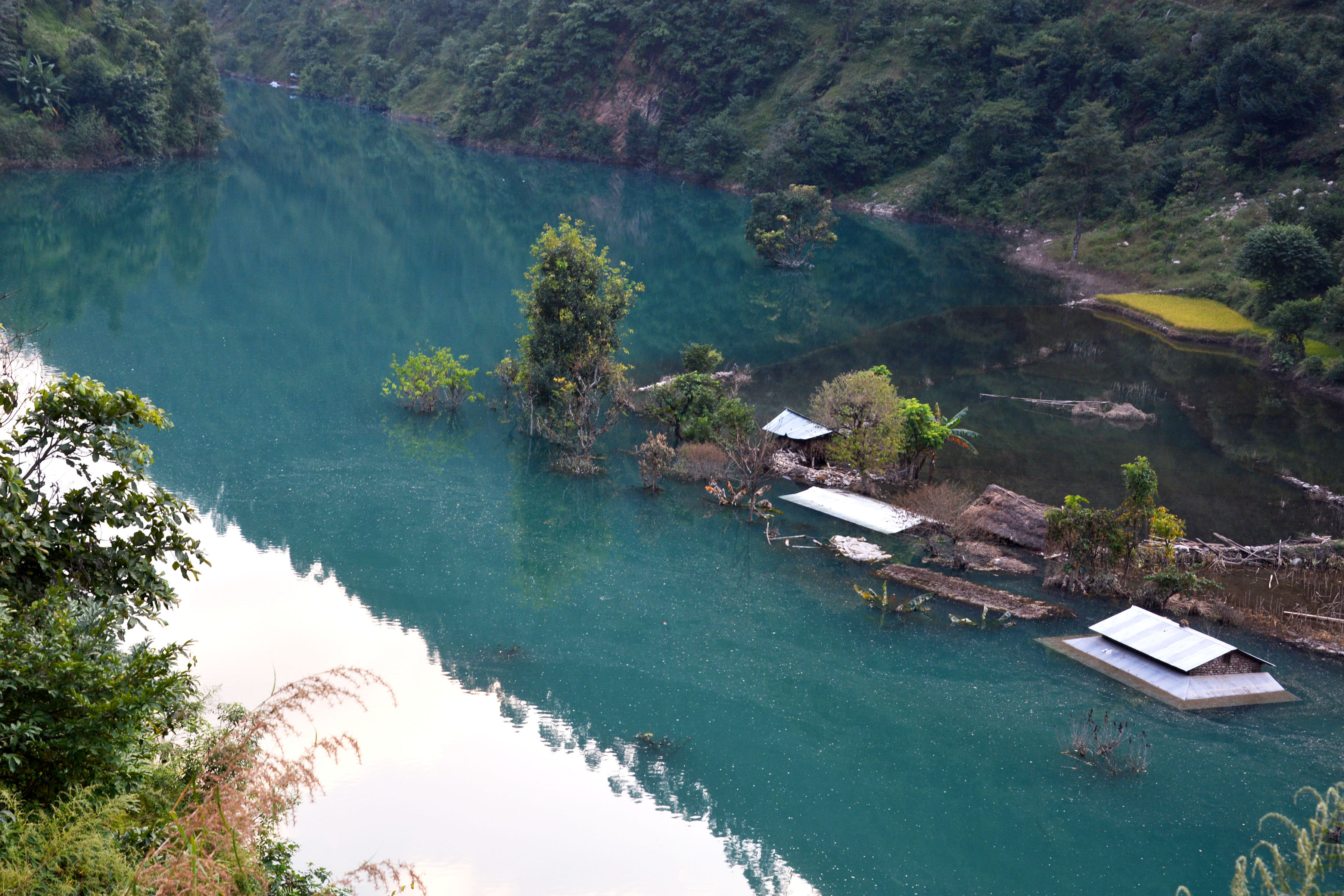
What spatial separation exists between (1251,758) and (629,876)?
40.3ft

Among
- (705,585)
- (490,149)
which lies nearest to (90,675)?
(705,585)

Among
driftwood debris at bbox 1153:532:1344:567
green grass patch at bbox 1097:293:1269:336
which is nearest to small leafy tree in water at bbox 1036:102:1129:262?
green grass patch at bbox 1097:293:1269:336

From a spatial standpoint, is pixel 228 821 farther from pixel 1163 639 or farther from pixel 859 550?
pixel 859 550

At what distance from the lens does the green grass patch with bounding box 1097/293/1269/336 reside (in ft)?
178

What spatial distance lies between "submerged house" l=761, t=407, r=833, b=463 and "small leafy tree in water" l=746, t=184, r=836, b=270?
107ft

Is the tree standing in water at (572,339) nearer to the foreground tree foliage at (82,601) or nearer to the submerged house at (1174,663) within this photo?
the submerged house at (1174,663)

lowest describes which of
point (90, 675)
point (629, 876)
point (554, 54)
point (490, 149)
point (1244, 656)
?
point (629, 876)

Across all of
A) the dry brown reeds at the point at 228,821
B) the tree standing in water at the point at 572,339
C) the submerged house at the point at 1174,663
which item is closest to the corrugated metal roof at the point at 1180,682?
the submerged house at the point at 1174,663

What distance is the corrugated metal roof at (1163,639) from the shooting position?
21.8m

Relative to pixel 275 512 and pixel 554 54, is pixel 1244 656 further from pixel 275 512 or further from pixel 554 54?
pixel 554 54

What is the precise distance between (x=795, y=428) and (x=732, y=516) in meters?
5.18

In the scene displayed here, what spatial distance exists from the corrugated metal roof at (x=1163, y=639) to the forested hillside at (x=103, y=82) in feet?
238

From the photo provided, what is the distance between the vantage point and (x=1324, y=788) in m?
19.0

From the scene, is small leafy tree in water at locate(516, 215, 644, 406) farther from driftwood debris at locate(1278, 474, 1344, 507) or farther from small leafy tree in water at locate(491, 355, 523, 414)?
driftwood debris at locate(1278, 474, 1344, 507)
